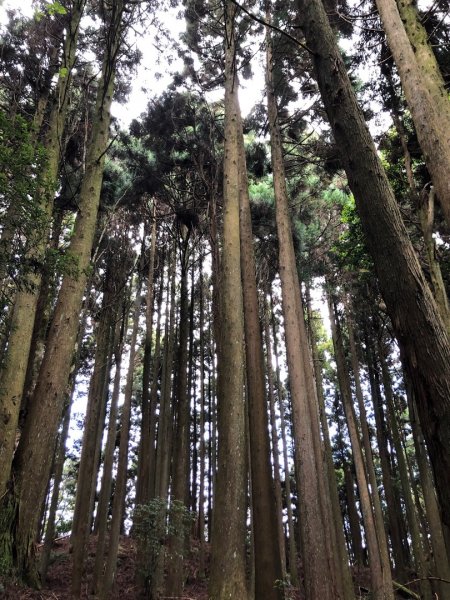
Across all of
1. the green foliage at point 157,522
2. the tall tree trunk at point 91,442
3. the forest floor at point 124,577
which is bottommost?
the forest floor at point 124,577

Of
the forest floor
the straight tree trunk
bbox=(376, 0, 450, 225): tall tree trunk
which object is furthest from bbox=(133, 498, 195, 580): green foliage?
the straight tree trunk

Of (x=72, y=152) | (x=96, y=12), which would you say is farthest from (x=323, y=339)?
(x=96, y=12)

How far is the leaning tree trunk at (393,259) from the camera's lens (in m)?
1.56

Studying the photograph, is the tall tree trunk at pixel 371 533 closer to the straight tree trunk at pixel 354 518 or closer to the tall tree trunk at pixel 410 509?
the tall tree trunk at pixel 410 509

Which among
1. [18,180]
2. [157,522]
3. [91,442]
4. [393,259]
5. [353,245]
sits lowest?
[157,522]

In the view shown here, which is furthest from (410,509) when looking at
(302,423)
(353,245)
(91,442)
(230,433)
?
(230,433)

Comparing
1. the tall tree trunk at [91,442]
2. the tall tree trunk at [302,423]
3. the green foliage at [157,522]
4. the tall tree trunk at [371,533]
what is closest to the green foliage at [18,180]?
the tall tree trunk at [302,423]

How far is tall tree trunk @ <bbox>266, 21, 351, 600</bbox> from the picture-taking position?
5.33 metres

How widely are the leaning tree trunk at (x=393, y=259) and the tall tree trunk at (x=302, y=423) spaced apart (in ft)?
15.1

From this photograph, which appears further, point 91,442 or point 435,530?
point 91,442

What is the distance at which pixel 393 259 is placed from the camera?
1.92 metres

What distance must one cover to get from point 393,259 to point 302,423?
4762 millimetres

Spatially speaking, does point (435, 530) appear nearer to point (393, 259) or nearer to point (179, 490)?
point (179, 490)

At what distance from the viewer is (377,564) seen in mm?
9195
